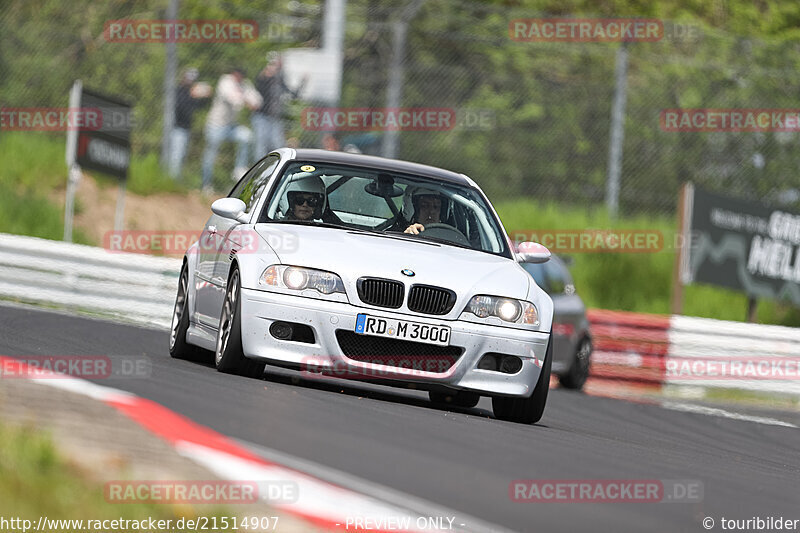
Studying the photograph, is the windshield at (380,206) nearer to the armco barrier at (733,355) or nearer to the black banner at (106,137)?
the armco barrier at (733,355)

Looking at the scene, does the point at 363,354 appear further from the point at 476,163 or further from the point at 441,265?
the point at 476,163

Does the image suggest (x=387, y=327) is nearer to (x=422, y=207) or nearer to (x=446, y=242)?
(x=446, y=242)

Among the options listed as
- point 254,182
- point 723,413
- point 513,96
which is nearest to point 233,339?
point 254,182

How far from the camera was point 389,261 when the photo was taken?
9102mm

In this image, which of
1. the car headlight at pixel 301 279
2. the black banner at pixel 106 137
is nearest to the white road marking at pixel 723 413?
the car headlight at pixel 301 279

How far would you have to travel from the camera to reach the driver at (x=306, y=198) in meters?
9.90

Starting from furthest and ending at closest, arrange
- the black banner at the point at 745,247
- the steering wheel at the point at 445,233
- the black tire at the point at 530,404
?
the black banner at the point at 745,247 → the steering wheel at the point at 445,233 → the black tire at the point at 530,404

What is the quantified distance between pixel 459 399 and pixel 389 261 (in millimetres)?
1831

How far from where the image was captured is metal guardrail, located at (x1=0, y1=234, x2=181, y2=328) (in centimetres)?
1753

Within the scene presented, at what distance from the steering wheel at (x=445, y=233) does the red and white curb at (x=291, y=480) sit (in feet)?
13.7

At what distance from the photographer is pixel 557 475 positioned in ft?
21.9

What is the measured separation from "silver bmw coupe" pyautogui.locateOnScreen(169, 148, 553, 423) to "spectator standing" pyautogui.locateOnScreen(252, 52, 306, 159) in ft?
37.1

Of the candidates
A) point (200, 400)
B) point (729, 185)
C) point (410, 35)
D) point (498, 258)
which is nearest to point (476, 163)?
point (410, 35)

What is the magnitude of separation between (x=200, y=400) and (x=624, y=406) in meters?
7.26
